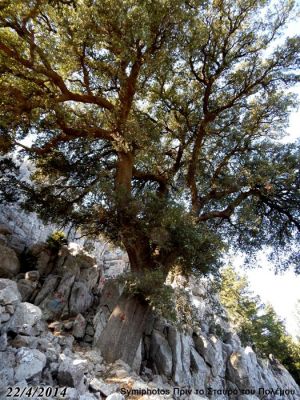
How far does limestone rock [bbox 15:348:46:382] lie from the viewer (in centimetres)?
436

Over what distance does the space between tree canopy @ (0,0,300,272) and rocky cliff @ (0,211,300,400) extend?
2.74m

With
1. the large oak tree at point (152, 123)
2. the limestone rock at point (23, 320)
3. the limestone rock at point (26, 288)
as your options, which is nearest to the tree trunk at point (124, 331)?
the large oak tree at point (152, 123)

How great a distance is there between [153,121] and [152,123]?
485mm

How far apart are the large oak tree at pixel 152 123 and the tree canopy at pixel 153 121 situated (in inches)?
1.9

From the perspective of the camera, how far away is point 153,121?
43.8ft

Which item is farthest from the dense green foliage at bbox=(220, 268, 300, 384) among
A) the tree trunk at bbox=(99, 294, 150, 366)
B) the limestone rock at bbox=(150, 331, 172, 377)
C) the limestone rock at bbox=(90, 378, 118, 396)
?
the limestone rock at bbox=(90, 378, 118, 396)

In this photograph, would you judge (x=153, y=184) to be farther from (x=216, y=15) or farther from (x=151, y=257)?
(x=216, y=15)

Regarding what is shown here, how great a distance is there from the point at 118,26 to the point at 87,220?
6.72m

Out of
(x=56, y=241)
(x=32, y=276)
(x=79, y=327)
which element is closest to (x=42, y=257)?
(x=56, y=241)

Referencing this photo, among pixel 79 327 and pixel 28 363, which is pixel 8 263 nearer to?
pixel 79 327

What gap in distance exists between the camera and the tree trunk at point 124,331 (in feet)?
27.3

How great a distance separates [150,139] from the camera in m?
11.4

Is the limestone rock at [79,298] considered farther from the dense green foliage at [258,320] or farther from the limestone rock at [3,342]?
the dense green foliage at [258,320]

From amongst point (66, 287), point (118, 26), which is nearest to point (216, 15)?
point (118, 26)
